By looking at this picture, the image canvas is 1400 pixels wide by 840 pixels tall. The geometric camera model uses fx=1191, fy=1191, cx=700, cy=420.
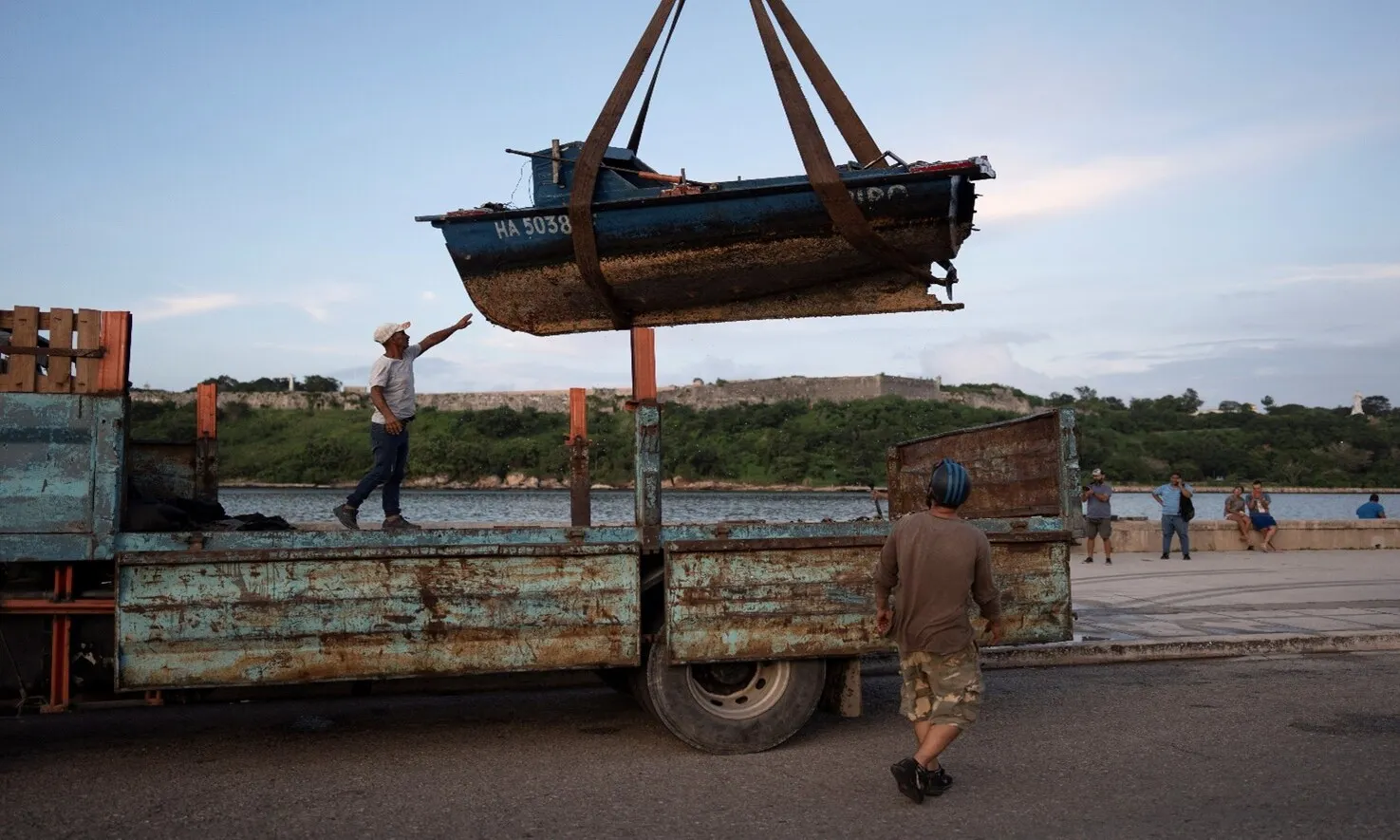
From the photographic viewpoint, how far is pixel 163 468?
25.1ft

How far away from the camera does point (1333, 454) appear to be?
73.2m

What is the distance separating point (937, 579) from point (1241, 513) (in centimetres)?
1872

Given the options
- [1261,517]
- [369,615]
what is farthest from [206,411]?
[1261,517]

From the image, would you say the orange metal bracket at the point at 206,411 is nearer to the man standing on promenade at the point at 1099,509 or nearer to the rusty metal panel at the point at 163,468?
the rusty metal panel at the point at 163,468

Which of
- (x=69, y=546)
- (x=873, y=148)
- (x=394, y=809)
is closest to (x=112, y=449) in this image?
(x=69, y=546)

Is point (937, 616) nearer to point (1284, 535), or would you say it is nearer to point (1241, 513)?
point (1241, 513)

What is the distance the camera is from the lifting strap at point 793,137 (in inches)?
259

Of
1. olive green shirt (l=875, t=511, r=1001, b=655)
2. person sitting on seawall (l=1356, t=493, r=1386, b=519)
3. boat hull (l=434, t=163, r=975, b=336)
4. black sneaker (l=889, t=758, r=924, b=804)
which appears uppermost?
boat hull (l=434, t=163, r=975, b=336)

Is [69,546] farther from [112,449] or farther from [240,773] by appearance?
[240,773]

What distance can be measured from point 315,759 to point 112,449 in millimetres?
1897

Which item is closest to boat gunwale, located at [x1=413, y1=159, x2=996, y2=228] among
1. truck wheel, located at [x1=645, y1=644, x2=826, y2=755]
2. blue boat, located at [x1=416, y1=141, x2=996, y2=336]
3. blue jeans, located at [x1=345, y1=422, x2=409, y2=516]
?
blue boat, located at [x1=416, y1=141, x2=996, y2=336]

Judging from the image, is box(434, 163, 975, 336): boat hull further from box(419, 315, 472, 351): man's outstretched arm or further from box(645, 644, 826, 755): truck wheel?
box(645, 644, 826, 755): truck wheel

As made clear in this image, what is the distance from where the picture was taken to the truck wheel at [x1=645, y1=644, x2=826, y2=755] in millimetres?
6359

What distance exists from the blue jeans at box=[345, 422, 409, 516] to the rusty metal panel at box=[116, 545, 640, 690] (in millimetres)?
1490
